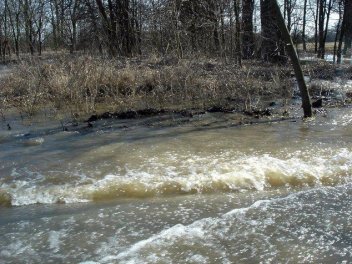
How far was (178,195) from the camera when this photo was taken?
224 inches

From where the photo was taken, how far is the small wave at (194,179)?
569cm

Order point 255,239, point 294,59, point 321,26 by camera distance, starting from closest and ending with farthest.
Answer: point 255,239
point 294,59
point 321,26

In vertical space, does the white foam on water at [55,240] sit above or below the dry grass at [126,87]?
below

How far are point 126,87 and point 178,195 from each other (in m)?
7.64

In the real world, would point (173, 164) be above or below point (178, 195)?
above

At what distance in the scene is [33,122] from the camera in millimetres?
10203

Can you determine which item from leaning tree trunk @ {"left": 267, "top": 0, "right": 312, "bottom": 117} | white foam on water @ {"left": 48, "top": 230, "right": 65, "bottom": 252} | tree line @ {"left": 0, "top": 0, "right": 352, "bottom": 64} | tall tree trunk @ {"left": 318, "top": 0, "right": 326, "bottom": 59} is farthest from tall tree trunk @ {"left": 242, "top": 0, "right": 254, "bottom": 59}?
white foam on water @ {"left": 48, "top": 230, "right": 65, "bottom": 252}

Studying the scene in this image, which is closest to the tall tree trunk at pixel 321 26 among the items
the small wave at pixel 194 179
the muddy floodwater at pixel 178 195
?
the muddy floodwater at pixel 178 195

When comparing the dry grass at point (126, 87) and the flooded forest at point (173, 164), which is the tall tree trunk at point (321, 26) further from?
the dry grass at point (126, 87)

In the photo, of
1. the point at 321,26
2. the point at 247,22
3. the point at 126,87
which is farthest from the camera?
the point at 321,26

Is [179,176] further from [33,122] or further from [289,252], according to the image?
[33,122]

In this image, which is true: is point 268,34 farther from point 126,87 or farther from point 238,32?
point 126,87

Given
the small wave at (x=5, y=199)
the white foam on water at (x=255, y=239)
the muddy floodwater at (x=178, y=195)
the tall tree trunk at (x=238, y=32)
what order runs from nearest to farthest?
the white foam on water at (x=255, y=239) → the muddy floodwater at (x=178, y=195) → the small wave at (x=5, y=199) → the tall tree trunk at (x=238, y=32)

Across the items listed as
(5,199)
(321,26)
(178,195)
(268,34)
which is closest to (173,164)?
(178,195)
